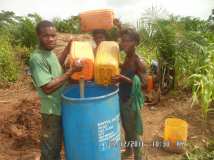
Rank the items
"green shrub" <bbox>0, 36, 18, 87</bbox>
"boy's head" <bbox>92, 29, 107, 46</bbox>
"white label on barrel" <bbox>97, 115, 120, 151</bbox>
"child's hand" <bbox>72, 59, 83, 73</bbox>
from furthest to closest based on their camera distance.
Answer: "green shrub" <bbox>0, 36, 18, 87</bbox>, "boy's head" <bbox>92, 29, 107, 46</bbox>, "white label on barrel" <bbox>97, 115, 120, 151</bbox>, "child's hand" <bbox>72, 59, 83, 73</bbox>

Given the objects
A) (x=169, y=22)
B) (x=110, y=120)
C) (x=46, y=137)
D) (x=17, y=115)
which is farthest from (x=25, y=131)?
(x=169, y=22)

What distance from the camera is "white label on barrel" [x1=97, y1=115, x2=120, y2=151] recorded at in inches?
137

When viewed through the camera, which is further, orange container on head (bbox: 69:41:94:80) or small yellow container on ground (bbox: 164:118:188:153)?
small yellow container on ground (bbox: 164:118:188:153)

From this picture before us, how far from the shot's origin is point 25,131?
4.94m

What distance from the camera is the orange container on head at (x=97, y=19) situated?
3.67 m

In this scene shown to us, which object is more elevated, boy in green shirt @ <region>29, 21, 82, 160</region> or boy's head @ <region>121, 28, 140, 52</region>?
boy's head @ <region>121, 28, 140, 52</region>

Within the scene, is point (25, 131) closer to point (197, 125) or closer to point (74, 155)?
point (74, 155)

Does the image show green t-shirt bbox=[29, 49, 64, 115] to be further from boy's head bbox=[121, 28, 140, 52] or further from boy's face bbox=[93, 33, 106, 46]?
boy's head bbox=[121, 28, 140, 52]

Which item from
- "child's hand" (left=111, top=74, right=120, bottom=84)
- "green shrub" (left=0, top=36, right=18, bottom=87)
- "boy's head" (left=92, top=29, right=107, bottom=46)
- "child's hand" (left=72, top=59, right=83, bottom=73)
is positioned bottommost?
"green shrub" (left=0, top=36, right=18, bottom=87)

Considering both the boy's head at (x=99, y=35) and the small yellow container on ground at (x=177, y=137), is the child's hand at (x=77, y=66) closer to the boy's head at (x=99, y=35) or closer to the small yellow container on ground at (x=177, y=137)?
the boy's head at (x=99, y=35)

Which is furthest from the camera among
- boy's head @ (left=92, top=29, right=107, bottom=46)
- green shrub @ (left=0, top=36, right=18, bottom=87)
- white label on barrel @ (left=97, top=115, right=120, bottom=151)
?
green shrub @ (left=0, top=36, right=18, bottom=87)

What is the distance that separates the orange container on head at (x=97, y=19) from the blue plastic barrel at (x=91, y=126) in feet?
1.99

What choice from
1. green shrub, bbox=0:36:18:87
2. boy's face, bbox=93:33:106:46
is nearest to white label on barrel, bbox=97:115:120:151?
boy's face, bbox=93:33:106:46

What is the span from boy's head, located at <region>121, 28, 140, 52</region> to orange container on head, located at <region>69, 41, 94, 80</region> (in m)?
0.41
